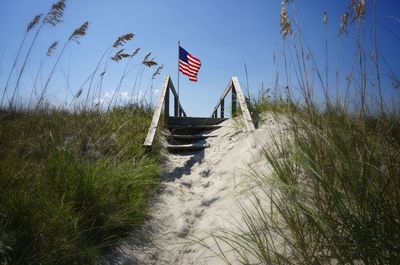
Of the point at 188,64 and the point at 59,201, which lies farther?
the point at 188,64

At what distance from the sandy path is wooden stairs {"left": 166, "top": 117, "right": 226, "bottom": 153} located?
348 millimetres

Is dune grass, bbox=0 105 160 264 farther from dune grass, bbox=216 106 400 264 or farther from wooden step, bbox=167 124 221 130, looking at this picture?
wooden step, bbox=167 124 221 130

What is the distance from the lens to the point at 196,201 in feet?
12.9

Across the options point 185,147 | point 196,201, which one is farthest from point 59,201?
point 185,147

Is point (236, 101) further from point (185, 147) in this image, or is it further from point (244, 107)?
point (185, 147)

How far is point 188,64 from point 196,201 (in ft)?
26.5

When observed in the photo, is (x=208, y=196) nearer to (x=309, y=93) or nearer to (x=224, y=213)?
(x=224, y=213)

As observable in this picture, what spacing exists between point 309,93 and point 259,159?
175cm

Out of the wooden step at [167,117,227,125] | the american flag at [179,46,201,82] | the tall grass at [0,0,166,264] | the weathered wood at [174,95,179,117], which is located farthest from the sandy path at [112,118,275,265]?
the american flag at [179,46,201,82]

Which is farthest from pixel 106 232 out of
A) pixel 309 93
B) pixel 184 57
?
pixel 184 57

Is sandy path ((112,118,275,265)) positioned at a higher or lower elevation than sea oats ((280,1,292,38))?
lower

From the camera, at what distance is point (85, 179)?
104 inches

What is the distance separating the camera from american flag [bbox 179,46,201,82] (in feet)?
35.9

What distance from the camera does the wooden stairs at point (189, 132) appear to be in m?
6.52
